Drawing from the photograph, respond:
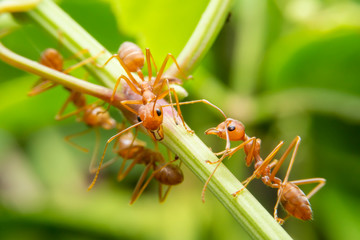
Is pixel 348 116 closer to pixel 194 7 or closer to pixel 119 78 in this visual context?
pixel 194 7

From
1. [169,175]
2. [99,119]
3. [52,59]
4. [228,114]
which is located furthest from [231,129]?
[228,114]

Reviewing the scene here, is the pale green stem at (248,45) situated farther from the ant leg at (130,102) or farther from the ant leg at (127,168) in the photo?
the ant leg at (130,102)

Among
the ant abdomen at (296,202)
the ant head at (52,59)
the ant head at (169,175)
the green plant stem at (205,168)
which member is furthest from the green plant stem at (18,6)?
the ant abdomen at (296,202)

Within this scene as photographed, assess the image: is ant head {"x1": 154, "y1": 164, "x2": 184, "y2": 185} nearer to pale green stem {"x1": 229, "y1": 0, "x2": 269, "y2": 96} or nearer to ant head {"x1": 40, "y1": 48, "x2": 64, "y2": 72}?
ant head {"x1": 40, "y1": 48, "x2": 64, "y2": 72}

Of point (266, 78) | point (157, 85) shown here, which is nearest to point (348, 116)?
point (266, 78)

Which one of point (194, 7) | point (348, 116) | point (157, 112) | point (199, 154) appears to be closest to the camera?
point (199, 154)

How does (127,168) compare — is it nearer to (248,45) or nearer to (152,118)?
(152,118)
